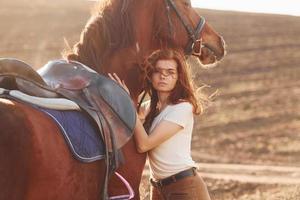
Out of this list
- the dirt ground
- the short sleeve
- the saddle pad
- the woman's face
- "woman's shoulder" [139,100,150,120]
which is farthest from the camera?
the dirt ground

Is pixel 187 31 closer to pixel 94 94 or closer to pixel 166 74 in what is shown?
pixel 166 74

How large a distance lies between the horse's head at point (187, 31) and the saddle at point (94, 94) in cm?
73

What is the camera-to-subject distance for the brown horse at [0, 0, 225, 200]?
9.92 ft

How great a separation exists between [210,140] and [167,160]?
15.8 m

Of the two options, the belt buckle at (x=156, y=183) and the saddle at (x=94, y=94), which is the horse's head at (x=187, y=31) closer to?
the saddle at (x=94, y=94)

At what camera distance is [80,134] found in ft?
11.4

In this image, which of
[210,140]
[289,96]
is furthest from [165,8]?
[289,96]

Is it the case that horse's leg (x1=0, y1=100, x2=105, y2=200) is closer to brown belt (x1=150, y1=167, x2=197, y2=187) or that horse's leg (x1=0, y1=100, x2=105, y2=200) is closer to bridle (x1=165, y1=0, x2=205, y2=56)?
brown belt (x1=150, y1=167, x2=197, y2=187)

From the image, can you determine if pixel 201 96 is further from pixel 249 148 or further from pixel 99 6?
pixel 249 148

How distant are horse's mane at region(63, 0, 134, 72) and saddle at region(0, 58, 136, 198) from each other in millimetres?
198

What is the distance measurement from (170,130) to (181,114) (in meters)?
0.14

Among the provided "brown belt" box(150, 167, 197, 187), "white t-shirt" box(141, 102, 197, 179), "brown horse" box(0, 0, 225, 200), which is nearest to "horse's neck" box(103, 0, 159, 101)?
"brown horse" box(0, 0, 225, 200)

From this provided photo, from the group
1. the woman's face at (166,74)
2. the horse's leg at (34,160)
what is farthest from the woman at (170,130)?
the horse's leg at (34,160)

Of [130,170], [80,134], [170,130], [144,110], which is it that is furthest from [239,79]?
[80,134]
